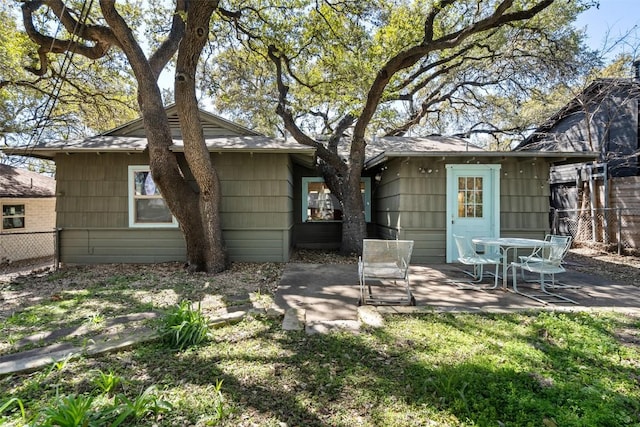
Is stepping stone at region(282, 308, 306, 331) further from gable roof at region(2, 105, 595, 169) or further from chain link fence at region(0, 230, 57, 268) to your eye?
chain link fence at region(0, 230, 57, 268)

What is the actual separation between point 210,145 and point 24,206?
985 cm

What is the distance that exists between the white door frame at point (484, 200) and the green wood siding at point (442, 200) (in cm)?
11

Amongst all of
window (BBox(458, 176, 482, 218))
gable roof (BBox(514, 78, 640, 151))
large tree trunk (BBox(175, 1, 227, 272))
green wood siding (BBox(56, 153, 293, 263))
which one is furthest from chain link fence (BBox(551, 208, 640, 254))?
large tree trunk (BBox(175, 1, 227, 272))

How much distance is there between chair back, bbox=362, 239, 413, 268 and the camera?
192 inches

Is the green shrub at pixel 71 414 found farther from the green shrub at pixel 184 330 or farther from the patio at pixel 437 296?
the patio at pixel 437 296

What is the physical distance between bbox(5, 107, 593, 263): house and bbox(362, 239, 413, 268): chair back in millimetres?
2869

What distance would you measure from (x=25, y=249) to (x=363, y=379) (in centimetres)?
1441

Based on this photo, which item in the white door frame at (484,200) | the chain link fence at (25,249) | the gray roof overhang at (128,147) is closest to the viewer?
the gray roof overhang at (128,147)

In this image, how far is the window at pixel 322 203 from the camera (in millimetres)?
10844

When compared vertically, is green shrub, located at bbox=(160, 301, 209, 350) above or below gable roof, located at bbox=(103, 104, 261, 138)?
below

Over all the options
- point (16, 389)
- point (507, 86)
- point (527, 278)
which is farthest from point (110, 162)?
point (507, 86)

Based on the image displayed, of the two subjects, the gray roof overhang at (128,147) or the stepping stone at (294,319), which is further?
the gray roof overhang at (128,147)

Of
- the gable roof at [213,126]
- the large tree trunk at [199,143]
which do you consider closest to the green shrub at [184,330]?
the large tree trunk at [199,143]

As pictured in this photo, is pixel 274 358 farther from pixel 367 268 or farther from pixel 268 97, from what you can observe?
pixel 268 97
